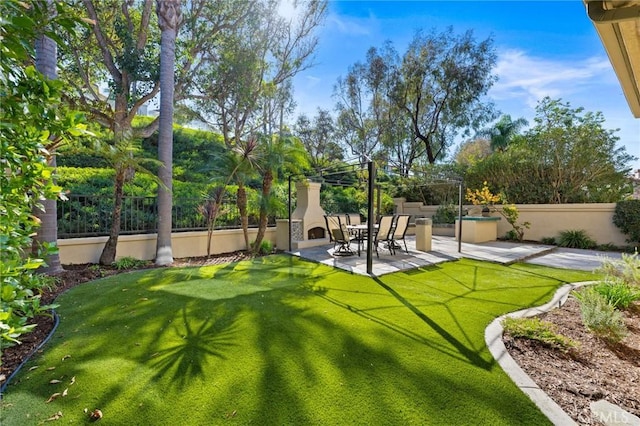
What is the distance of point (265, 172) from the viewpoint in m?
8.66

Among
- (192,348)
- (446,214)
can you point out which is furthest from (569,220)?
(192,348)

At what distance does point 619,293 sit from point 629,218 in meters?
8.44

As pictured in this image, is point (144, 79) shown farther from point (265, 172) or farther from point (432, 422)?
point (432, 422)

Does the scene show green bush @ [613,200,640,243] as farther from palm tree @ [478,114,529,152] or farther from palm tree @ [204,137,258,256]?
palm tree @ [204,137,258,256]

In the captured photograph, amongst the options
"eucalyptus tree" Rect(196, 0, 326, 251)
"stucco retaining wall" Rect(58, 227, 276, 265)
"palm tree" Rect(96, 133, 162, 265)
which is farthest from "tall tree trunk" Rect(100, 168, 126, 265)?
"eucalyptus tree" Rect(196, 0, 326, 251)

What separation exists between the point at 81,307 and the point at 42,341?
106 cm

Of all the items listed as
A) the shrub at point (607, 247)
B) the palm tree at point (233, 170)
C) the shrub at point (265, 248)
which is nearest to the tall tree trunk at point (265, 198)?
the palm tree at point (233, 170)

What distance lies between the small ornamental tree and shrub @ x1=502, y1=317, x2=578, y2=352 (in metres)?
9.95

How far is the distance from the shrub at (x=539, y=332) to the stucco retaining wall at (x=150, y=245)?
25.7ft

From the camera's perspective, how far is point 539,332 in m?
3.37

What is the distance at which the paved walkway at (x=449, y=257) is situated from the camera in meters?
7.24

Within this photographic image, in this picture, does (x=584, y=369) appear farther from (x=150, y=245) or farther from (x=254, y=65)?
(x=254, y=65)

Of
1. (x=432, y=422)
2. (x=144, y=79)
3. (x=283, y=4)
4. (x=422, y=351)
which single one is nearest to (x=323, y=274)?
(x=422, y=351)

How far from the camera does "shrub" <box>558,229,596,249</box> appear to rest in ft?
35.7
